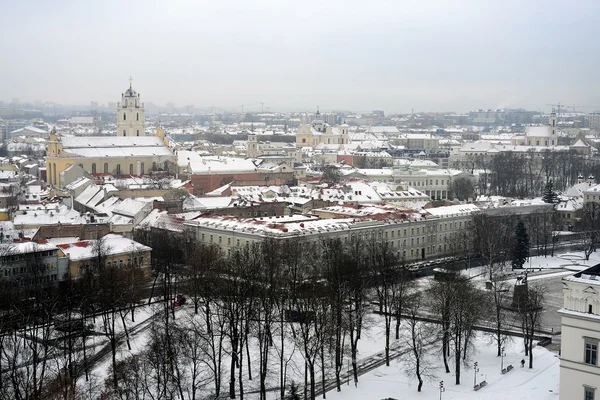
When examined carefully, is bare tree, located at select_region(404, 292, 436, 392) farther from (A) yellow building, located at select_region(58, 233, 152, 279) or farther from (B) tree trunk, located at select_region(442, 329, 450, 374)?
(A) yellow building, located at select_region(58, 233, 152, 279)

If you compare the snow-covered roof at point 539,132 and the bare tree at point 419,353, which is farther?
the snow-covered roof at point 539,132

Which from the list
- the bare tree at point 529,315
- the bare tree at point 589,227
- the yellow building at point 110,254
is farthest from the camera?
the bare tree at point 589,227

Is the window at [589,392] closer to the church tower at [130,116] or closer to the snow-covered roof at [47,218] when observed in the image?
the snow-covered roof at [47,218]

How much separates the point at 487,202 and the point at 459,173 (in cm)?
1819

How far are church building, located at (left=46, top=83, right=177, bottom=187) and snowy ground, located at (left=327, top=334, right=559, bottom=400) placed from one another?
4939 centimetres

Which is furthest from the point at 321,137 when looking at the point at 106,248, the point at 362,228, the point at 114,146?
the point at 106,248

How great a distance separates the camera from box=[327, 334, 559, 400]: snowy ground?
23188mm

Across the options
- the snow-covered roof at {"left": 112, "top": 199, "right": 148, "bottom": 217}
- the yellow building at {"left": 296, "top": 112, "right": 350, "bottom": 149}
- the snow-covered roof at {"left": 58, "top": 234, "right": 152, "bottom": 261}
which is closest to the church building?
the snow-covered roof at {"left": 112, "top": 199, "right": 148, "bottom": 217}

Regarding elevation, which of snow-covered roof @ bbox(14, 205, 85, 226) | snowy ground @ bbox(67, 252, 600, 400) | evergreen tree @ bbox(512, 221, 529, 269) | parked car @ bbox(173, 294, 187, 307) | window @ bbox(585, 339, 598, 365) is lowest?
snowy ground @ bbox(67, 252, 600, 400)

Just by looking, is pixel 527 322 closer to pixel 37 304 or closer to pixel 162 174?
pixel 37 304

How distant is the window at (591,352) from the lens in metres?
19.7

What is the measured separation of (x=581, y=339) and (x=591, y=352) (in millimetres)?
374

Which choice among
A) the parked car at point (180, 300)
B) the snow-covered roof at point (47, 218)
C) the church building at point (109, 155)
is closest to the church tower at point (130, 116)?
the church building at point (109, 155)

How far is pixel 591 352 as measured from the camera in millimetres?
19766
